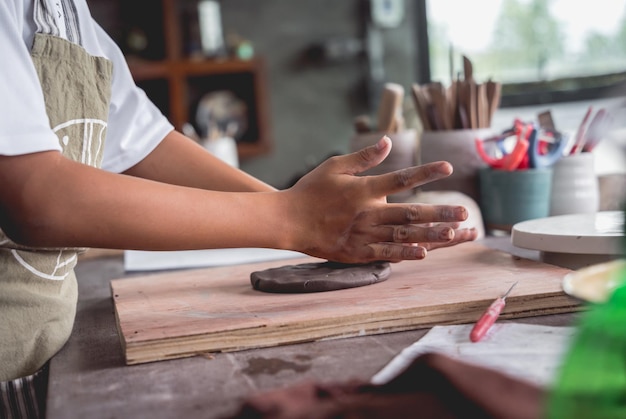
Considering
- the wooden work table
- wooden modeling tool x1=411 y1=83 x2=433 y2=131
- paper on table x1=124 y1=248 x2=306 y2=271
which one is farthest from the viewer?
wooden modeling tool x1=411 y1=83 x2=433 y2=131

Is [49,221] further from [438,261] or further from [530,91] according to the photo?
[530,91]

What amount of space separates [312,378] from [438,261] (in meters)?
0.51

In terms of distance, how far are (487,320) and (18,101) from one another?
22.2 inches

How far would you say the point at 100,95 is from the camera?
1.10 metres

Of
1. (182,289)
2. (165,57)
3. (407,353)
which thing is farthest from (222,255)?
(165,57)

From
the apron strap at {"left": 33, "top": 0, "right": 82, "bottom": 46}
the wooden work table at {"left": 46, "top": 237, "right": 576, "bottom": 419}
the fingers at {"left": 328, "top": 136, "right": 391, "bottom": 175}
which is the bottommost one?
the wooden work table at {"left": 46, "top": 237, "right": 576, "bottom": 419}

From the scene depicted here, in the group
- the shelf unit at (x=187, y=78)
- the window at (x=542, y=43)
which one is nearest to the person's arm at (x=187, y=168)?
the window at (x=542, y=43)

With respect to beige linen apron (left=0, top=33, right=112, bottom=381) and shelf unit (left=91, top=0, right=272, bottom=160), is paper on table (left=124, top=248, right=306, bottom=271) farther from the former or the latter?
shelf unit (left=91, top=0, right=272, bottom=160)

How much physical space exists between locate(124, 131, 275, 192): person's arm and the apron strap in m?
0.28

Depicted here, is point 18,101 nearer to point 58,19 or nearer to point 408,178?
point 58,19

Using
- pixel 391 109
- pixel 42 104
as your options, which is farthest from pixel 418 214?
pixel 391 109

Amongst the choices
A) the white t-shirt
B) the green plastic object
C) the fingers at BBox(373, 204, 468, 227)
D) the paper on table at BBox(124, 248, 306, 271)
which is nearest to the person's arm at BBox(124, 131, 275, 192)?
the white t-shirt

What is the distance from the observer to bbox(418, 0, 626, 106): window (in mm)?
3594

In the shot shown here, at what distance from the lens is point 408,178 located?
36.4 inches
